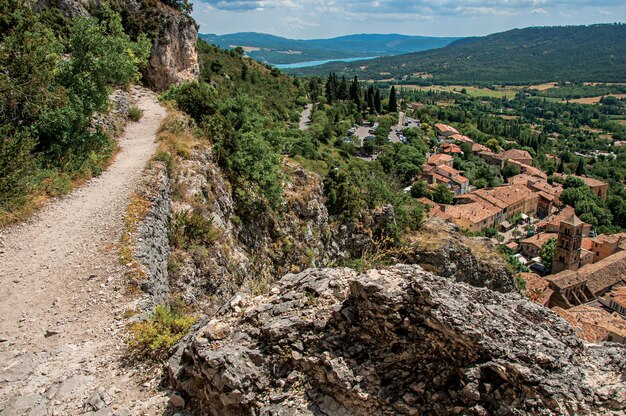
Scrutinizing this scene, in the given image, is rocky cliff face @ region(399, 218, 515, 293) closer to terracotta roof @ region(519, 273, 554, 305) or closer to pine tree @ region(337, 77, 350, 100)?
terracotta roof @ region(519, 273, 554, 305)

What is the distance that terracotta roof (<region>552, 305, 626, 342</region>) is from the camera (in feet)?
101

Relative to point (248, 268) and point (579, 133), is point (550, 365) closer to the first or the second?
point (248, 268)

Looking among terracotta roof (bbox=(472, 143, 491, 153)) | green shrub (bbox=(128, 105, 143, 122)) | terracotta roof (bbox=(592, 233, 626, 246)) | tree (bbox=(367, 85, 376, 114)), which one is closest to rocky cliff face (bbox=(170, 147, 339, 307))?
green shrub (bbox=(128, 105, 143, 122))

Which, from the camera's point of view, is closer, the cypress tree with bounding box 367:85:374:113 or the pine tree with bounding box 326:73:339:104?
the pine tree with bounding box 326:73:339:104

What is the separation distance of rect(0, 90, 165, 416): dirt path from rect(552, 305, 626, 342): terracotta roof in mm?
29947

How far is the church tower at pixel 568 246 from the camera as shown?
50.6 meters

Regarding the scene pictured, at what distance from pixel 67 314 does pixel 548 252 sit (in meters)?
56.4

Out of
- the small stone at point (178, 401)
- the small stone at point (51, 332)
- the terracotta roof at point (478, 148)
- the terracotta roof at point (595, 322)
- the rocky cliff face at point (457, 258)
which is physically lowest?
the terracotta roof at point (595, 322)

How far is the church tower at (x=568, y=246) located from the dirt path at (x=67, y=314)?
51248 millimetres

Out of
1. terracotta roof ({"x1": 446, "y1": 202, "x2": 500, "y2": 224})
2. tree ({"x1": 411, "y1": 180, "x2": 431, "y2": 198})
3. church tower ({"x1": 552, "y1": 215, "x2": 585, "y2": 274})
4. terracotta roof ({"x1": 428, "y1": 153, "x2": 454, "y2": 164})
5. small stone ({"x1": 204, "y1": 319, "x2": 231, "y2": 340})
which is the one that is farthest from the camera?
terracotta roof ({"x1": 428, "y1": 153, "x2": 454, "y2": 164})

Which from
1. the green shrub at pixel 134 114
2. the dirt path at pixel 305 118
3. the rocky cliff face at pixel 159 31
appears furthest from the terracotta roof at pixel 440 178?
the green shrub at pixel 134 114

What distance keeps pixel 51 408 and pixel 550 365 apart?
659cm

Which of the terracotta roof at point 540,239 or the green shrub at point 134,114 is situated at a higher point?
the green shrub at point 134,114

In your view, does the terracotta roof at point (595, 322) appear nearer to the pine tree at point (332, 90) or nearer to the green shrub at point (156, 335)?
the green shrub at point (156, 335)
